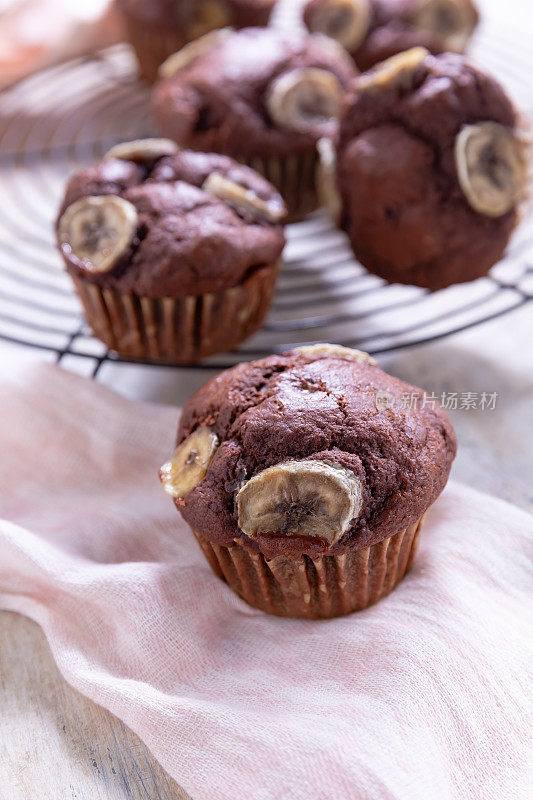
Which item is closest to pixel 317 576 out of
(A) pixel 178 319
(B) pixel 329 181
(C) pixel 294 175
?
(A) pixel 178 319

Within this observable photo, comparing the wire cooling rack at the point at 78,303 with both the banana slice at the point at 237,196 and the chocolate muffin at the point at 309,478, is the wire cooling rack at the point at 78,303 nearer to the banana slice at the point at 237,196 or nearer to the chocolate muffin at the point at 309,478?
the banana slice at the point at 237,196

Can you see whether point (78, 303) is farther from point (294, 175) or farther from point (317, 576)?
point (317, 576)

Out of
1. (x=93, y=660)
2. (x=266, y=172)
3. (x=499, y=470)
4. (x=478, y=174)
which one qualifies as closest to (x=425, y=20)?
(x=266, y=172)

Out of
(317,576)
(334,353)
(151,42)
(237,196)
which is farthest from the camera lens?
(151,42)

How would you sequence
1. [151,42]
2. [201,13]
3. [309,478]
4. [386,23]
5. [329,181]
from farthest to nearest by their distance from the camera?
[151,42], [201,13], [386,23], [329,181], [309,478]

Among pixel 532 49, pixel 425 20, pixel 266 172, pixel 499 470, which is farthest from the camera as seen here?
pixel 532 49

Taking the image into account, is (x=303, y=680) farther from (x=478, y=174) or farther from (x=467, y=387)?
(x=478, y=174)
